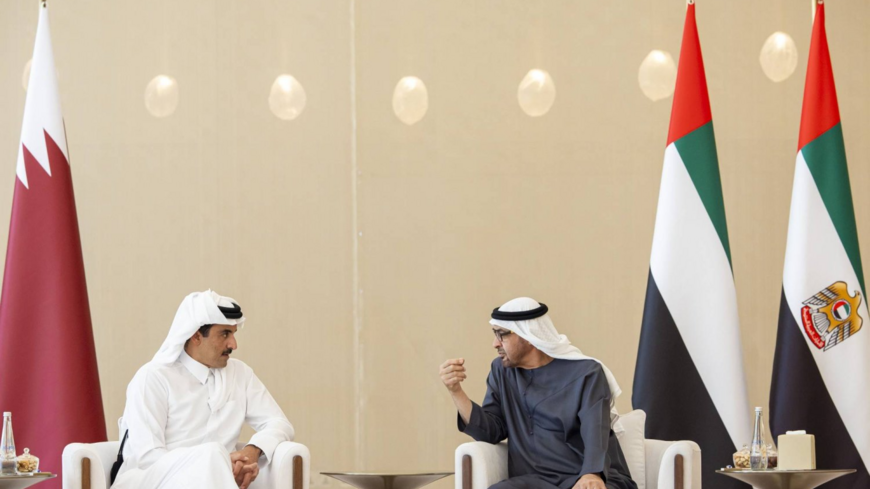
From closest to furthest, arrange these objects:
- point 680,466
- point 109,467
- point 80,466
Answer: point 80,466, point 680,466, point 109,467

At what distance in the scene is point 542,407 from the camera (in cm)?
385

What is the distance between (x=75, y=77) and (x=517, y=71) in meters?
2.36

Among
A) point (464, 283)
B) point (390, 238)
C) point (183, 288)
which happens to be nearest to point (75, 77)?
point (183, 288)

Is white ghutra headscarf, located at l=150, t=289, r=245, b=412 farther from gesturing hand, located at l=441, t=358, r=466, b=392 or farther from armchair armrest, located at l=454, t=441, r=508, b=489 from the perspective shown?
armchair armrest, located at l=454, t=441, r=508, b=489

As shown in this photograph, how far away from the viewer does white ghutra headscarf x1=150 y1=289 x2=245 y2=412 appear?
3.83 meters

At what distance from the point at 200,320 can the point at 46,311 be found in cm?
93

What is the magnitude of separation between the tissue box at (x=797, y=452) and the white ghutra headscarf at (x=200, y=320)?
209 centimetres

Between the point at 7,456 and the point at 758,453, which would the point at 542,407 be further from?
the point at 7,456

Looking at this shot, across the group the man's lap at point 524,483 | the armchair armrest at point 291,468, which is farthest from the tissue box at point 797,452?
the armchair armrest at point 291,468

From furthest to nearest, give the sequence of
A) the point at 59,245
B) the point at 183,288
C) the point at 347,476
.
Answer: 1. the point at 183,288
2. the point at 59,245
3. the point at 347,476

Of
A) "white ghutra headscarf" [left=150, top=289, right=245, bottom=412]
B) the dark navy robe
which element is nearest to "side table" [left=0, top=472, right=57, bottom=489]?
"white ghutra headscarf" [left=150, top=289, right=245, bottom=412]

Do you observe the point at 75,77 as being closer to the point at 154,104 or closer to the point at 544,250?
the point at 154,104

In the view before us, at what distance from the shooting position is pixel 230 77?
531cm

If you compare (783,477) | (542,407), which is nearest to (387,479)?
(542,407)
